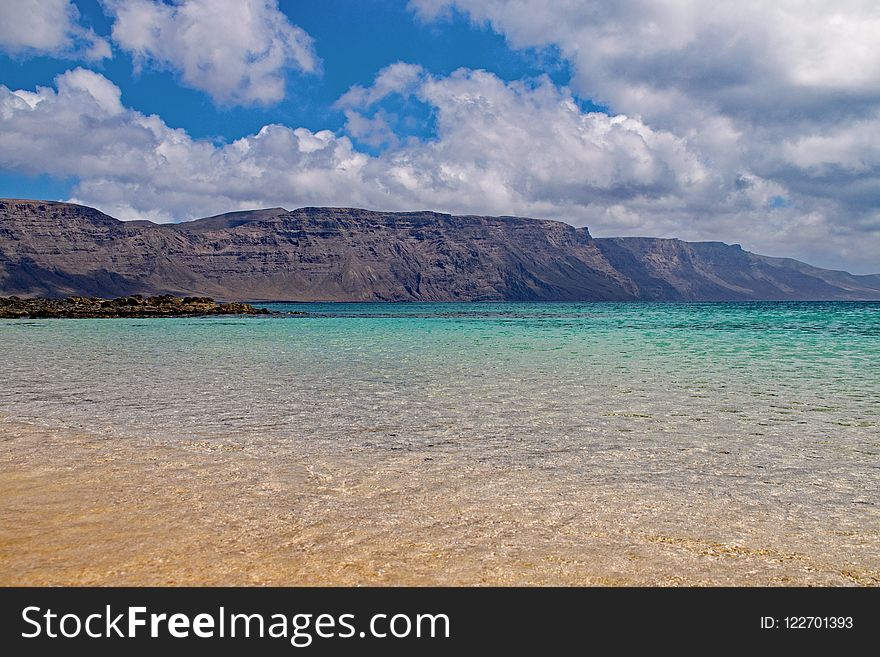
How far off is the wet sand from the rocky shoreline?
3479 inches

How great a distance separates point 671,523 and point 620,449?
3.96 metres

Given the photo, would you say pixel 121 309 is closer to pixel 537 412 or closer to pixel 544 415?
pixel 537 412

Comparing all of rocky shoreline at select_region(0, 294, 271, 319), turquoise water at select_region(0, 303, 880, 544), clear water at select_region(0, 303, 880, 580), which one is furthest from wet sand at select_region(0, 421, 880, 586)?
rocky shoreline at select_region(0, 294, 271, 319)

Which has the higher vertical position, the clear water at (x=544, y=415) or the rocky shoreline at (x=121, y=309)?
the rocky shoreline at (x=121, y=309)

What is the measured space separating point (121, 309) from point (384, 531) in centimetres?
10001

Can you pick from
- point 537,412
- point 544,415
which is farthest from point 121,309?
point 544,415

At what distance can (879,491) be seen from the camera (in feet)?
29.0

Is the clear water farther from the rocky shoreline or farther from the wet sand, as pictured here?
the rocky shoreline

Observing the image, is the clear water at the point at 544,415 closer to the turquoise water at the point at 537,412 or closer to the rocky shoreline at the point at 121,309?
the turquoise water at the point at 537,412

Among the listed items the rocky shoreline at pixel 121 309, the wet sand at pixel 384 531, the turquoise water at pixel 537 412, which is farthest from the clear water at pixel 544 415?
the rocky shoreline at pixel 121 309

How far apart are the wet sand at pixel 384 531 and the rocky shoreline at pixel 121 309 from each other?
290 feet

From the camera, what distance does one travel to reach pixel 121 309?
314 feet

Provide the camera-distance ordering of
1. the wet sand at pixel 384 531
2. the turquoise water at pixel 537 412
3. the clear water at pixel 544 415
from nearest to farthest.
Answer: the wet sand at pixel 384 531, the clear water at pixel 544 415, the turquoise water at pixel 537 412

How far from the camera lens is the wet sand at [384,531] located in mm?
5891
